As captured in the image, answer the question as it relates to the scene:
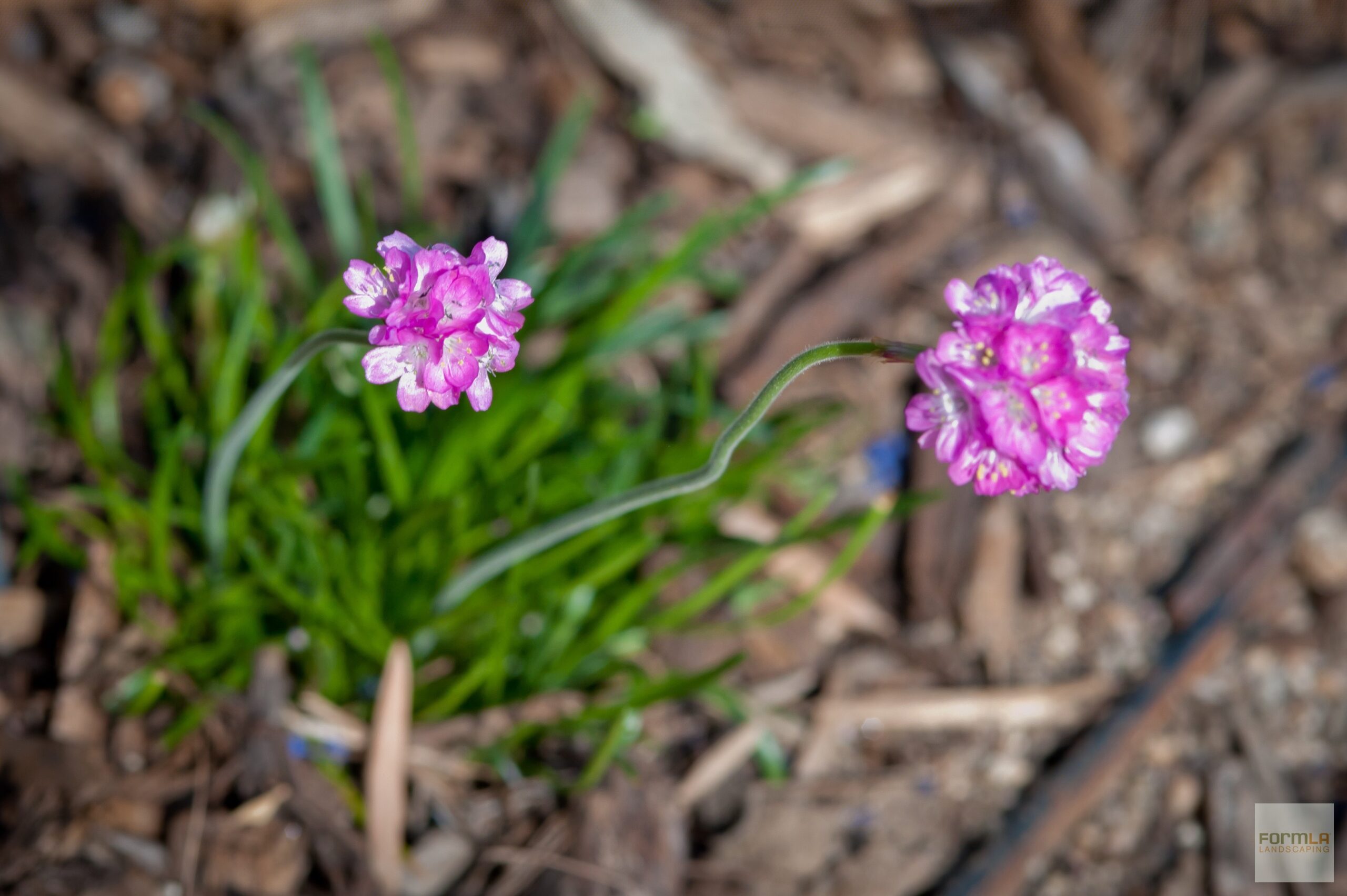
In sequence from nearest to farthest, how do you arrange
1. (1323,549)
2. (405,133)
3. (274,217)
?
(274,217)
(405,133)
(1323,549)

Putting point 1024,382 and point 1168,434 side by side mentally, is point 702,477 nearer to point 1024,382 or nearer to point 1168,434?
point 1024,382

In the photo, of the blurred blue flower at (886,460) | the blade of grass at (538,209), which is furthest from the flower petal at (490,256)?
the blurred blue flower at (886,460)

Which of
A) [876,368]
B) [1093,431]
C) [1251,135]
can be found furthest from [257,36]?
[1251,135]

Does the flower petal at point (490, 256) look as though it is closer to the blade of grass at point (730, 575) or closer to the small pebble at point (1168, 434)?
the blade of grass at point (730, 575)

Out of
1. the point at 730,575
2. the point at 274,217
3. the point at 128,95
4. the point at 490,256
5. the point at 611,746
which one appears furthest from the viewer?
the point at 128,95

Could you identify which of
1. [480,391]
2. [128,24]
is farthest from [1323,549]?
[128,24]

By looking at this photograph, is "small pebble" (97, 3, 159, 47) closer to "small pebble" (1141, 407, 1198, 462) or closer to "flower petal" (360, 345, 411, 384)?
"flower petal" (360, 345, 411, 384)

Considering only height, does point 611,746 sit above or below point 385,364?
below

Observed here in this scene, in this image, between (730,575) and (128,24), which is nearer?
(730,575)
